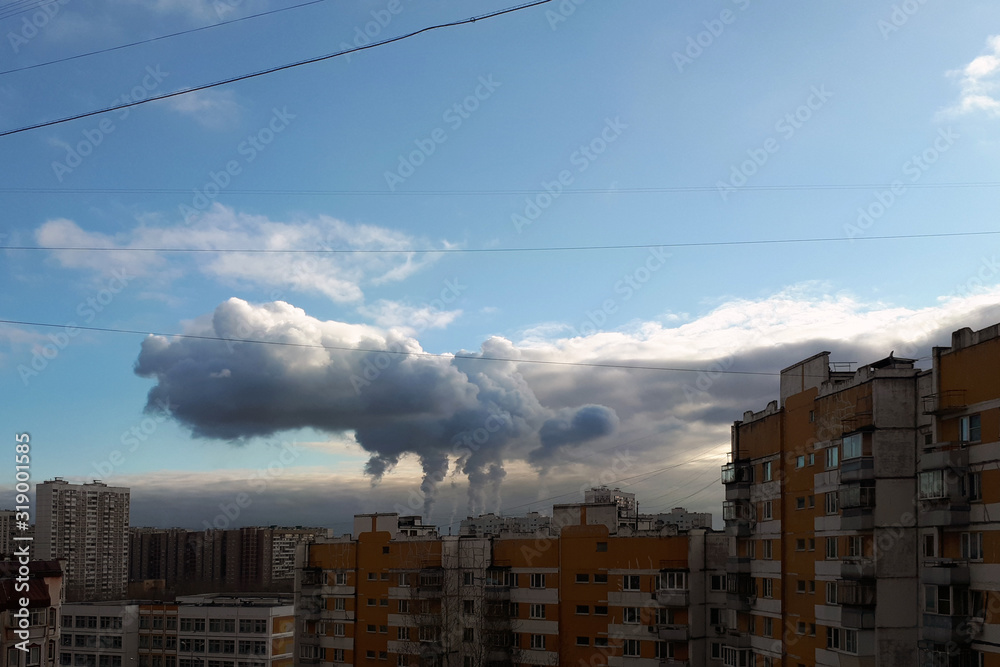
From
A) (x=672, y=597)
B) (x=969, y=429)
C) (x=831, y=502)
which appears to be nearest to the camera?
(x=969, y=429)

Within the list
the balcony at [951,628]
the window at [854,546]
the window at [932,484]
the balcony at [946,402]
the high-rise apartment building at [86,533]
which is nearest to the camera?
the balcony at [951,628]

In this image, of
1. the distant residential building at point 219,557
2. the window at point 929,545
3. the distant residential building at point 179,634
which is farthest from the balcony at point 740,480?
the distant residential building at point 219,557

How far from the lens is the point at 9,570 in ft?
136

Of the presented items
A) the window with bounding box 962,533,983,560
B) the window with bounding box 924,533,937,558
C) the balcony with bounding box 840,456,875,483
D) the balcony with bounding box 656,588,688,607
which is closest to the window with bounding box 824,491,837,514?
the balcony with bounding box 840,456,875,483

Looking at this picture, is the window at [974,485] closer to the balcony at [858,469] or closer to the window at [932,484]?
the window at [932,484]

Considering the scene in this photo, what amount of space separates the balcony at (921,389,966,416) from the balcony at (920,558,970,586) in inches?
213

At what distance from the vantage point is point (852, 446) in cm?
3662

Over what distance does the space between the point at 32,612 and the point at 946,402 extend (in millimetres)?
40905

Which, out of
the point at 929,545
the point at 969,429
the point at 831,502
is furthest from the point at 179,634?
the point at 969,429

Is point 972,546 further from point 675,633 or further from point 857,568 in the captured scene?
point 675,633

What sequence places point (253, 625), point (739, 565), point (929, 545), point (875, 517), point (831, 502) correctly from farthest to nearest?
point (253, 625) < point (739, 565) < point (831, 502) < point (875, 517) < point (929, 545)

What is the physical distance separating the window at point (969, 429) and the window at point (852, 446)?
4.92 metres

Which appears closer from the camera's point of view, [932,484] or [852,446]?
[932,484]

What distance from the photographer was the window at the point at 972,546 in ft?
99.3
